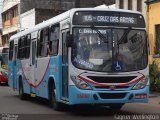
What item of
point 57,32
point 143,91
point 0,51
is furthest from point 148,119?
point 0,51

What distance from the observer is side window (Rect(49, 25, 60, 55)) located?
1600 cm

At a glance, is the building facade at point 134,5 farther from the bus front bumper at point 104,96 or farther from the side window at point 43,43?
the bus front bumper at point 104,96

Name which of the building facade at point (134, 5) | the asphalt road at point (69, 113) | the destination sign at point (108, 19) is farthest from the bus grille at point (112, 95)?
the building facade at point (134, 5)

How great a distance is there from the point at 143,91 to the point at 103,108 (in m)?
3.26

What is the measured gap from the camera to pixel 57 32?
1609 centimetres

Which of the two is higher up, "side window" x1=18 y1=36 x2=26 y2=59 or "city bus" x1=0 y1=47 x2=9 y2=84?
"side window" x1=18 y1=36 x2=26 y2=59

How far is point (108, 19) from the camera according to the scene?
14.7 meters

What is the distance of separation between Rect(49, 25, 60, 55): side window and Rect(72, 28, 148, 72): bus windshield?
5.69 feet

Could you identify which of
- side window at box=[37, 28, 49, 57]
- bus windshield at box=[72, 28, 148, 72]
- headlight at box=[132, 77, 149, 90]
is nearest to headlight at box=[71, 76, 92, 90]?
bus windshield at box=[72, 28, 148, 72]

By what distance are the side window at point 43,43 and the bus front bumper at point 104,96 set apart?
3.55 metres

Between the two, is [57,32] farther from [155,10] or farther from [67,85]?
[155,10]

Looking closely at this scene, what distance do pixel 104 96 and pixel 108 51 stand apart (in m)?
1.30

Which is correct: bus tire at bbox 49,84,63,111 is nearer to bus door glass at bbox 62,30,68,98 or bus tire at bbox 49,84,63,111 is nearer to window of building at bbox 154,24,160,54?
bus door glass at bbox 62,30,68,98

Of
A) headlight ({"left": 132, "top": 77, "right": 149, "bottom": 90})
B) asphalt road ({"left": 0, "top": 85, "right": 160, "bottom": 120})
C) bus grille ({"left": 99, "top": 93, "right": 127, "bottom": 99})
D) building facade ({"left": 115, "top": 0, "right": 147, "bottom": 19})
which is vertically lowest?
asphalt road ({"left": 0, "top": 85, "right": 160, "bottom": 120})
